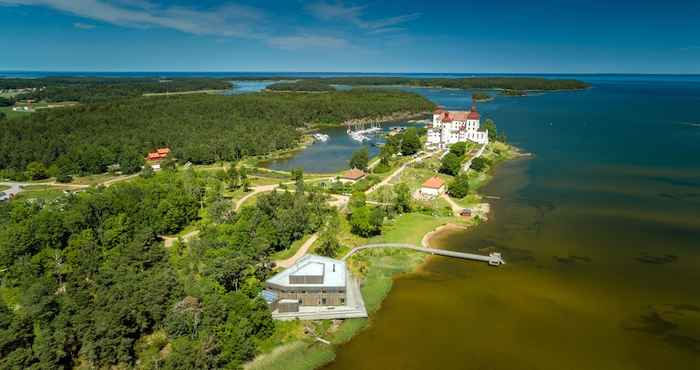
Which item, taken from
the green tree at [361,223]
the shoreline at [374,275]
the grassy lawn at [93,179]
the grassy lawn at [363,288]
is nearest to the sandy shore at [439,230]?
the shoreline at [374,275]

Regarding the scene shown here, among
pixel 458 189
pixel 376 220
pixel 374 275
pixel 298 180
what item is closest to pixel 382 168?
pixel 298 180

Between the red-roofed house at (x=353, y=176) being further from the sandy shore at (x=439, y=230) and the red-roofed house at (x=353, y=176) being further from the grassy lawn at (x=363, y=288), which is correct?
the sandy shore at (x=439, y=230)

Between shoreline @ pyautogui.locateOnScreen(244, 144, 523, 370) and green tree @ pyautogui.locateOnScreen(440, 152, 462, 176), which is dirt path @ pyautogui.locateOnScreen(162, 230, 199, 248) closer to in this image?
shoreline @ pyautogui.locateOnScreen(244, 144, 523, 370)

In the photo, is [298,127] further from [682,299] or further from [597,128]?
[682,299]

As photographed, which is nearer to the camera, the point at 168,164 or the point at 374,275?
the point at 374,275

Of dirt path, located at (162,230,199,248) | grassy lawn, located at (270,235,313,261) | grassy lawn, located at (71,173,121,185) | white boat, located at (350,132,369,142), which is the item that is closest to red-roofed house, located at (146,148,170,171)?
grassy lawn, located at (71,173,121,185)

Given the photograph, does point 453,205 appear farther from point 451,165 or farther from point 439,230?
point 451,165

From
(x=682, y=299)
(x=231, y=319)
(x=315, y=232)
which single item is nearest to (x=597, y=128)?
(x=682, y=299)
